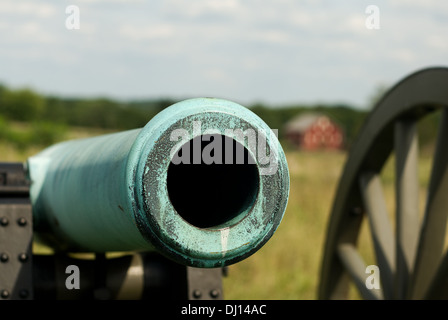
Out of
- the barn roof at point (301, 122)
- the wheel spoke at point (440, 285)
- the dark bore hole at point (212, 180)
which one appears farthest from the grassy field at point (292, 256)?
the barn roof at point (301, 122)

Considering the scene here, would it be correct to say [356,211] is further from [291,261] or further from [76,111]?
[76,111]

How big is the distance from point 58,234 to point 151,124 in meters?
1.32

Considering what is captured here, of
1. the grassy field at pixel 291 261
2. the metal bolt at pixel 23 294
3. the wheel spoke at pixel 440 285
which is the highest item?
the metal bolt at pixel 23 294

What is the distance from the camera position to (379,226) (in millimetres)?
4219

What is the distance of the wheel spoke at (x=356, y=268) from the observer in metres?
4.16

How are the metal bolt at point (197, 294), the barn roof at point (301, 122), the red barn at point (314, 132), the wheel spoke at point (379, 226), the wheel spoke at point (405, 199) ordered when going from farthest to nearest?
the barn roof at point (301, 122), the red barn at point (314, 132), the wheel spoke at point (379, 226), the wheel spoke at point (405, 199), the metal bolt at point (197, 294)

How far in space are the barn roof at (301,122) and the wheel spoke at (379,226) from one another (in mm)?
69039

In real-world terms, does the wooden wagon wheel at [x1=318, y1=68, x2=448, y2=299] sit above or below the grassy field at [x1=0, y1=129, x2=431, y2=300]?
above

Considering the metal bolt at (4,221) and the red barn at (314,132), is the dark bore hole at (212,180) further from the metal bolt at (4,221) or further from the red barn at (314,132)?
the red barn at (314,132)

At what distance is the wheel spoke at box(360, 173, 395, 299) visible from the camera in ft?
13.3

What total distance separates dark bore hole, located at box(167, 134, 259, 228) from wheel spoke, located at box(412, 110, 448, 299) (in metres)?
1.58

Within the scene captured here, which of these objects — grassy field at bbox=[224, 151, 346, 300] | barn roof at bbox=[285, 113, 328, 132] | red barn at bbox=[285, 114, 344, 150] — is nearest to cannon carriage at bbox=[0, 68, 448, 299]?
grassy field at bbox=[224, 151, 346, 300]

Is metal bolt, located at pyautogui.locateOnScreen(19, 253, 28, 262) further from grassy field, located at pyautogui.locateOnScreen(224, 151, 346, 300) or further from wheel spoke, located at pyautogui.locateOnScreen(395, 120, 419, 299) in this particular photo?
grassy field, located at pyautogui.locateOnScreen(224, 151, 346, 300)
